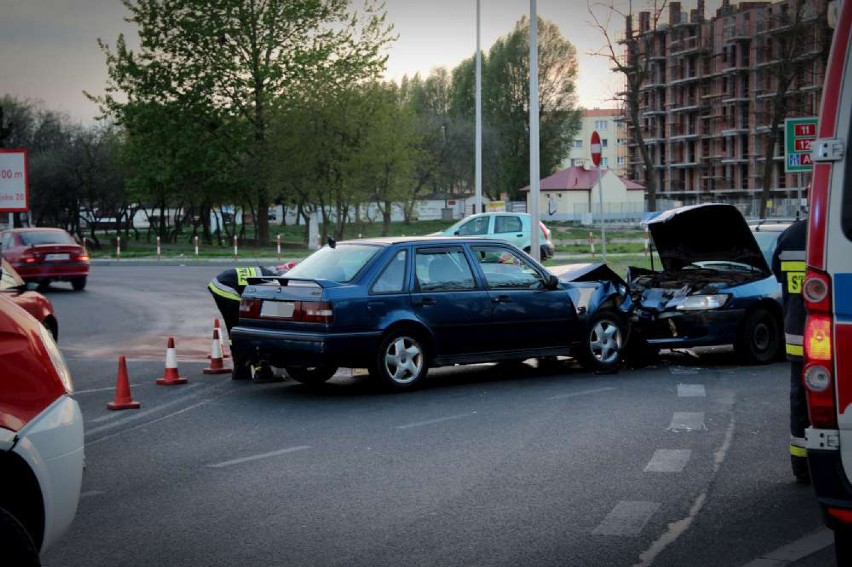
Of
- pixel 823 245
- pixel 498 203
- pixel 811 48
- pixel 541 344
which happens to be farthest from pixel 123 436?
pixel 811 48

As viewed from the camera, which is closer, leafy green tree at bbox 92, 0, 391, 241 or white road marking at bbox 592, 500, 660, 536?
white road marking at bbox 592, 500, 660, 536

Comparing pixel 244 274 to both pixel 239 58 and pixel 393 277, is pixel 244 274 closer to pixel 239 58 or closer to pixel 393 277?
pixel 393 277

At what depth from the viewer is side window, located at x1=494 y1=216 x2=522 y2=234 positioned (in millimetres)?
33688

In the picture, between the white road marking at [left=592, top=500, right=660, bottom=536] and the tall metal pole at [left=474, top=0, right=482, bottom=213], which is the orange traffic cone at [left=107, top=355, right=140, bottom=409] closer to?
the white road marking at [left=592, top=500, right=660, bottom=536]

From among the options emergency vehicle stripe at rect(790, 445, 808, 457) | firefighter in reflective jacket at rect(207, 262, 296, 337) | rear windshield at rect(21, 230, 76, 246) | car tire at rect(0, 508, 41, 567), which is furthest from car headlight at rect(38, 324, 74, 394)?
rear windshield at rect(21, 230, 76, 246)

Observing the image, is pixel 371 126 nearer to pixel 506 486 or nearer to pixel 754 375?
pixel 754 375

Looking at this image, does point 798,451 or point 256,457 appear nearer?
point 798,451

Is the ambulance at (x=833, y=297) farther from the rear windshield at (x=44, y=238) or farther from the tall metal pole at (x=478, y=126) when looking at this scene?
the tall metal pole at (x=478, y=126)

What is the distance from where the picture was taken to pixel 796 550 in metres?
5.96

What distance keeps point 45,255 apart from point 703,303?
783 inches

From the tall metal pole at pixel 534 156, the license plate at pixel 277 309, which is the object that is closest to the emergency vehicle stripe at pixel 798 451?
the license plate at pixel 277 309

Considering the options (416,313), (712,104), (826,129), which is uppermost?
(712,104)

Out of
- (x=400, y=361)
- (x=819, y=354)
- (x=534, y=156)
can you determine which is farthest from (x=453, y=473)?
(x=534, y=156)

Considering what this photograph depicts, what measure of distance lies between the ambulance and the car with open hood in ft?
28.6
